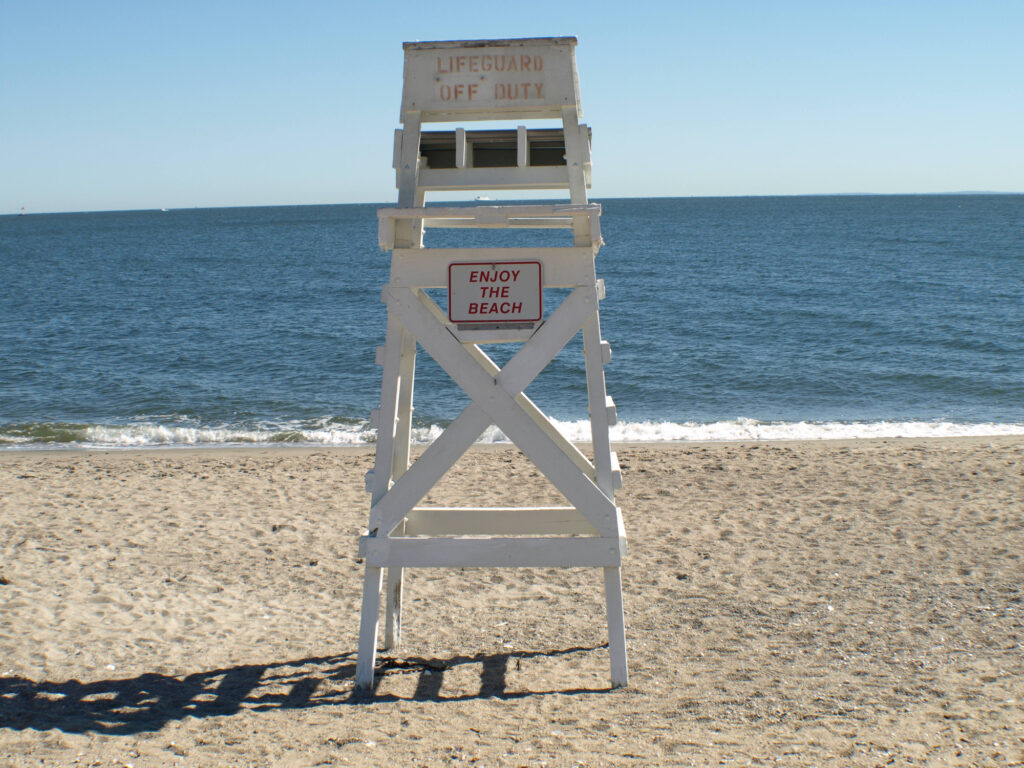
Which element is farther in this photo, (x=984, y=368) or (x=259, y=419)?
(x=984, y=368)

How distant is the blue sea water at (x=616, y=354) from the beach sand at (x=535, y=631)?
508cm

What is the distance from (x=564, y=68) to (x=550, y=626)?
356 cm

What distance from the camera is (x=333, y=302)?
116 ft

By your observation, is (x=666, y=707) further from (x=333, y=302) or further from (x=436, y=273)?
(x=333, y=302)

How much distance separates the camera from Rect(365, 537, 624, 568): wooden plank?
4562 millimetres

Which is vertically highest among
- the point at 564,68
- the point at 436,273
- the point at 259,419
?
the point at 564,68

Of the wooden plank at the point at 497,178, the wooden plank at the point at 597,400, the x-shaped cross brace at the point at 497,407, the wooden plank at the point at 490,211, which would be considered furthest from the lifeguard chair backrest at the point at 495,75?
the wooden plank at the point at 597,400

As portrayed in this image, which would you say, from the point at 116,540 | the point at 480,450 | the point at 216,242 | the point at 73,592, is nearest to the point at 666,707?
the point at 73,592

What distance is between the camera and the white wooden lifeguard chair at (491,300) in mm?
4492

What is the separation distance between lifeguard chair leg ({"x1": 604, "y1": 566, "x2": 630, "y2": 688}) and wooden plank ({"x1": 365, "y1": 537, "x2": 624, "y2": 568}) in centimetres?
10

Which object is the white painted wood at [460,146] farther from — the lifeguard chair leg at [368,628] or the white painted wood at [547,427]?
the lifeguard chair leg at [368,628]

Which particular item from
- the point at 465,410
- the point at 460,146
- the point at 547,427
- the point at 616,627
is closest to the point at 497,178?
the point at 460,146

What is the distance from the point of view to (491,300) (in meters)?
4.50

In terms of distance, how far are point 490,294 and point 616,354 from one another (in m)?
19.1
